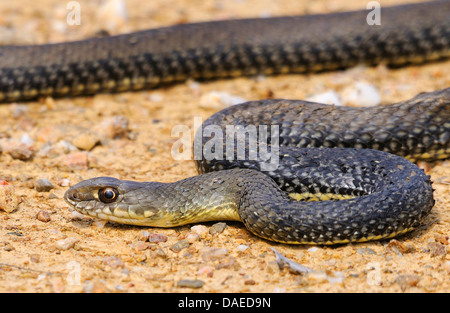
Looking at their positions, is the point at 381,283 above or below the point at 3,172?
below

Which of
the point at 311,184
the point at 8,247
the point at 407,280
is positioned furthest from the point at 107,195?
the point at 407,280

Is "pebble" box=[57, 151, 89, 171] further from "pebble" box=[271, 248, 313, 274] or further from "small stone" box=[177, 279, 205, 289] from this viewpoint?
"pebble" box=[271, 248, 313, 274]

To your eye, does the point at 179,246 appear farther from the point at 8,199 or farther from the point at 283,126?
the point at 283,126

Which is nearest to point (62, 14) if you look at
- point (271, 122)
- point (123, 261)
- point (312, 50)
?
point (312, 50)

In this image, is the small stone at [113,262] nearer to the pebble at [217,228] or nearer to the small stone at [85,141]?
the pebble at [217,228]

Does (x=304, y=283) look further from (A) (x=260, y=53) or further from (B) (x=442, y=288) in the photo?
(A) (x=260, y=53)
